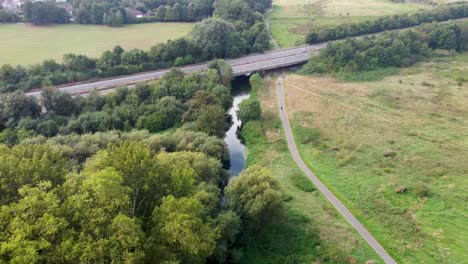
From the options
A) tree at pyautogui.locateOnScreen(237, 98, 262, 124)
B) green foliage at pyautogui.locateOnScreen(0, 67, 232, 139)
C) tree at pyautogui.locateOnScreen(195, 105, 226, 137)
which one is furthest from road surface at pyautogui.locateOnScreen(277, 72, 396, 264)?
tree at pyautogui.locateOnScreen(195, 105, 226, 137)

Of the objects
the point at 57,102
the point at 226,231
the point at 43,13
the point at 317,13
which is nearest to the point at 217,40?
the point at 57,102

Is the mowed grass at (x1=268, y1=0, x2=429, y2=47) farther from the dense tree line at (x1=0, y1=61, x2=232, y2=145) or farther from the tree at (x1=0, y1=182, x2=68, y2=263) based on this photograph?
the tree at (x1=0, y1=182, x2=68, y2=263)

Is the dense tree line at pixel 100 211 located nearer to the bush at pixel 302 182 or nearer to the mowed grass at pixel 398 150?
the bush at pixel 302 182

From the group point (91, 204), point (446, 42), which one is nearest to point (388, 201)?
point (91, 204)

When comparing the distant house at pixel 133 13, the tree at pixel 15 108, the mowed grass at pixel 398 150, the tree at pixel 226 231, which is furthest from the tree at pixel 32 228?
the distant house at pixel 133 13

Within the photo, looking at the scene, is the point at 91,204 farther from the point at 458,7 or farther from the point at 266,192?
the point at 458,7

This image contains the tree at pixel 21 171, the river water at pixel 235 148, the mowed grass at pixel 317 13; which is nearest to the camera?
the tree at pixel 21 171
